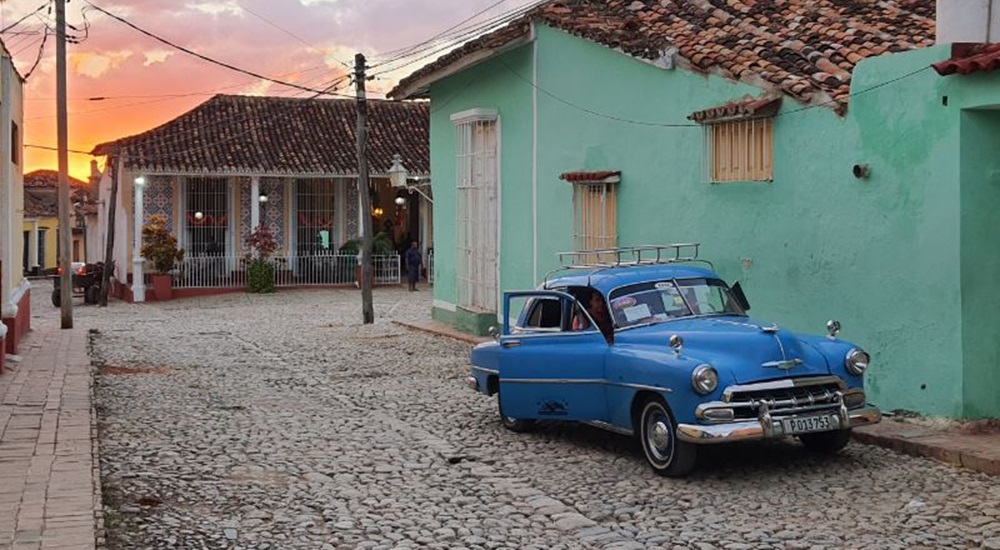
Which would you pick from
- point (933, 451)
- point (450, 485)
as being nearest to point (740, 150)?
point (933, 451)

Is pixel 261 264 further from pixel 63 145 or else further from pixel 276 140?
pixel 63 145

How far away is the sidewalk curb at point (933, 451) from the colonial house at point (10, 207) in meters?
10.2

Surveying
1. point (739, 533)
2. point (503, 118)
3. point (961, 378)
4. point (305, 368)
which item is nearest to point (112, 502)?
point (739, 533)

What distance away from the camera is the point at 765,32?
1260 centimetres

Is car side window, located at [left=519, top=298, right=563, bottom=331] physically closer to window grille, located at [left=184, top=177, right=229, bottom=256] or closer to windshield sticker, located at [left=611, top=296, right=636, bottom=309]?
windshield sticker, located at [left=611, top=296, right=636, bottom=309]

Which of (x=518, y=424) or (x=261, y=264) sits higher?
(x=261, y=264)

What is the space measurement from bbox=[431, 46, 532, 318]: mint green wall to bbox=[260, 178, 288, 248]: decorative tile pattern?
15.3m

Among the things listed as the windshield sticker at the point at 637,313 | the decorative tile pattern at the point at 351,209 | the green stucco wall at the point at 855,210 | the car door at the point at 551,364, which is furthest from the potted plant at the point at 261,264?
the windshield sticker at the point at 637,313

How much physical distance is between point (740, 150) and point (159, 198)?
2532cm

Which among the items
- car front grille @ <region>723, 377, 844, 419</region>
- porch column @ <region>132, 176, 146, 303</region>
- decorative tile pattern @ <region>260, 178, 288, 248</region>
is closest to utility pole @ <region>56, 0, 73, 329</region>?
porch column @ <region>132, 176, 146, 303</region>

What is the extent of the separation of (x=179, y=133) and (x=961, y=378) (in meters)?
29.6

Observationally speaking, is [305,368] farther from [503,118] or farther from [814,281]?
[814,281]

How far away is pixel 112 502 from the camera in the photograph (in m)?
7.20

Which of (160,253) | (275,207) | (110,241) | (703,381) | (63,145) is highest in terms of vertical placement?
(63,145)
